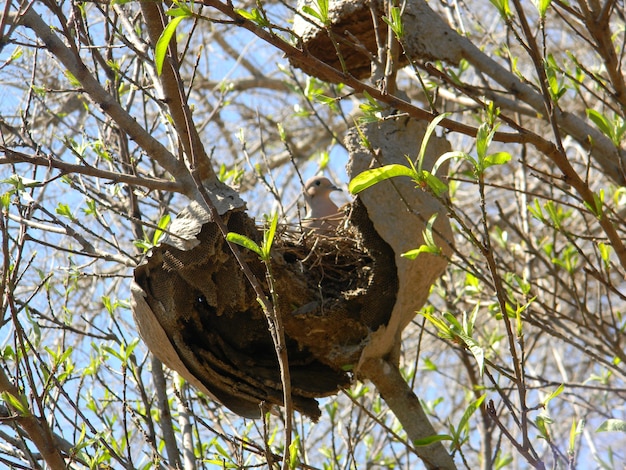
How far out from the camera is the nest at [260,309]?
2668 mm

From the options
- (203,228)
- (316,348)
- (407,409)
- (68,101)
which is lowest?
(407,409)

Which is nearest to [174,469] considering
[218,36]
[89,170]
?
[89,170]

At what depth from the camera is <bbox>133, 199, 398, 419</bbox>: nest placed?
2668 millimetres

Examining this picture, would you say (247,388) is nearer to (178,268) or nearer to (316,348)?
(316,348)

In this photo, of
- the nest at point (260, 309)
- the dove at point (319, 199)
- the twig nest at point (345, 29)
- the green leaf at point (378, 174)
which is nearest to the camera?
the green leaf at point (378, 174)

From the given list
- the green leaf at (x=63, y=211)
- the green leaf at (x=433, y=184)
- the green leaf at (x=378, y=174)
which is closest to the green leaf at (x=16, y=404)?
the green leaf at (x=63, y=211)

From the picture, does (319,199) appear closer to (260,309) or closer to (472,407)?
(260,309)

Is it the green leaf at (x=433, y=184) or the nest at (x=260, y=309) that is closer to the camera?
the green leaf at (x=433, y=184)

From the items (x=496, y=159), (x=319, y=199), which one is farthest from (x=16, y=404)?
(x=319, y=199)

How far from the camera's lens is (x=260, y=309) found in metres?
2.92

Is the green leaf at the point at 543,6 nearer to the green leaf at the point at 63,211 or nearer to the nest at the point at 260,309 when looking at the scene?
the nest at the point at 260,309

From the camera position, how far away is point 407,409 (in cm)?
318

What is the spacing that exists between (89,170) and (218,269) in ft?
1.92

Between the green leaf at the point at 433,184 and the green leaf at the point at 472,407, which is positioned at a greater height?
the green leaf at the point at 433,184
